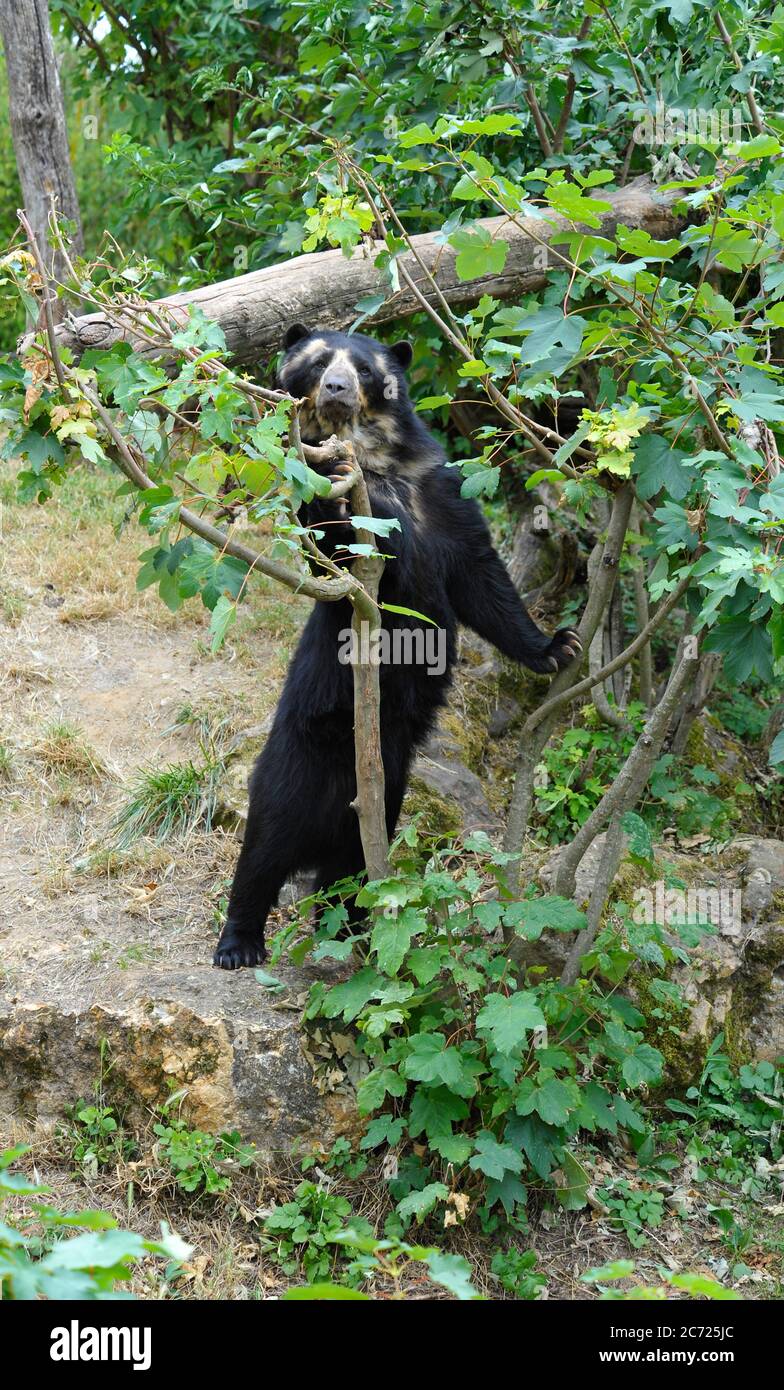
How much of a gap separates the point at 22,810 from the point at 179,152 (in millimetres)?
4048

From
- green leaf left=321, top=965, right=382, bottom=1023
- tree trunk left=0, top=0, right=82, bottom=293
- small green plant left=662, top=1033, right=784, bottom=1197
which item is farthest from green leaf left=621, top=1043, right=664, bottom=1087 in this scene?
tree trunk left=0, top=0, right=82, bottom=293

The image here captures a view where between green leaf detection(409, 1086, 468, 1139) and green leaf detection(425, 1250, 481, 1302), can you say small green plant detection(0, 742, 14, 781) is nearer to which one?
green leaf detection(409, 1086, 468, 1139)

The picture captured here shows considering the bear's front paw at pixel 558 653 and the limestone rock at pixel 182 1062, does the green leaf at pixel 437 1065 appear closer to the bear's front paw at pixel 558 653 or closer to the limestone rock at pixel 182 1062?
the limestone rock at pixel 182 1062

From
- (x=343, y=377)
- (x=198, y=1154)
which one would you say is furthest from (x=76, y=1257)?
(x=343, y=377)

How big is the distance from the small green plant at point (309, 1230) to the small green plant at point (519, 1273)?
1.33 ft

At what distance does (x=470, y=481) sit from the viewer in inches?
152

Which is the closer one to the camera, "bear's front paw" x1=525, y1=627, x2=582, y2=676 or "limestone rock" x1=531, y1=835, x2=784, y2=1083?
"limestone rock" x1=531, y1=835, x2=784, y2=1083

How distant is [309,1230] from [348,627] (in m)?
1.92

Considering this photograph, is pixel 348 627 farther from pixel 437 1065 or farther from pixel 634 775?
pixel 437 1065

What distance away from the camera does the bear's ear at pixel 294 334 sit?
15.4 feet

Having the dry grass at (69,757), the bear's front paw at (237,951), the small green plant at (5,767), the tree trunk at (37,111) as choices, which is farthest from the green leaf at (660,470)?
the tree trunk at (37,111)

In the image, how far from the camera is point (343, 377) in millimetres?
4414

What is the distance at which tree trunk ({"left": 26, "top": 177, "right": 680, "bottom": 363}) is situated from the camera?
4781 millimetres

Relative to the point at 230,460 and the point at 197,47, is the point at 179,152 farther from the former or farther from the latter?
the point at 230,460
